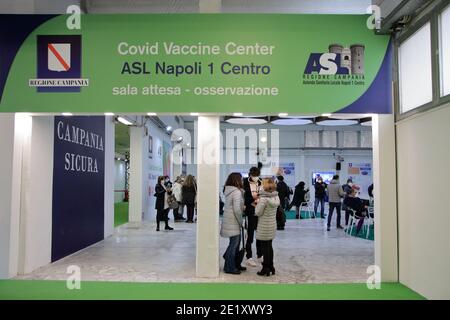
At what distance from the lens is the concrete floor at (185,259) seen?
16.2 feet

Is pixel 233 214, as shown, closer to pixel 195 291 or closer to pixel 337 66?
pixel 195 291

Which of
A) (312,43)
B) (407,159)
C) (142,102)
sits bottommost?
(407,159)

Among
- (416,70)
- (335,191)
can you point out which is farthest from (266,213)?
(335,191)

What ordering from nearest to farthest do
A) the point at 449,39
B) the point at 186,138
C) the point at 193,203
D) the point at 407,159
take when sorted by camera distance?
1. the point at 449,39
2. the point at 407,159
3. the point at 193,203
4. the point at 186,138

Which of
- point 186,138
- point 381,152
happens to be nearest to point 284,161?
point 186,138

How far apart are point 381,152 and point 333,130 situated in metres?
14.3

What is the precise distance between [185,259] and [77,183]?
88.8 inches

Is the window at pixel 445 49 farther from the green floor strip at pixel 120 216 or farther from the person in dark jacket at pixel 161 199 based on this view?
the green floor strip at pixel 120 216

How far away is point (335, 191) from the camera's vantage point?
9266 mm

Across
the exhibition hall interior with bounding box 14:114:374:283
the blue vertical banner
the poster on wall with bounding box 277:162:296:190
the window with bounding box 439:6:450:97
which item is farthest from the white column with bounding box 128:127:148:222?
the poster on wall with bounding box 277:162:296:190

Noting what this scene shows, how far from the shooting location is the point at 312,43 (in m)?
4.83

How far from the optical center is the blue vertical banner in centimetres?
577

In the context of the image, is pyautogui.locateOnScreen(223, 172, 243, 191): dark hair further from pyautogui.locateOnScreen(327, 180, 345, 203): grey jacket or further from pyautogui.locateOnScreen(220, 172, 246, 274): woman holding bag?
pyautogui.locateOnScreen(327, 180, 345, 203): grey jacket
